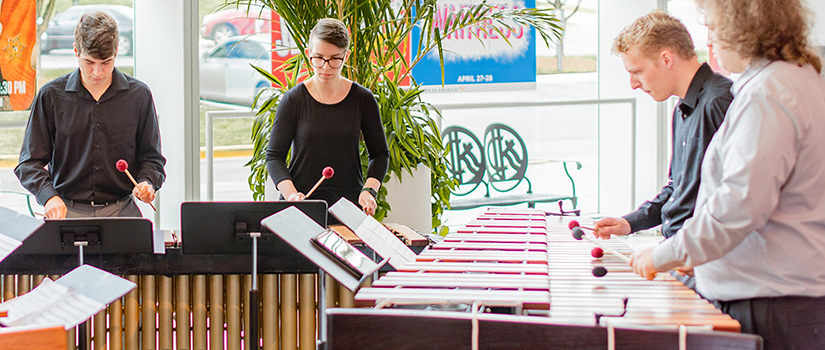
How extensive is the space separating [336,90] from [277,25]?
2531 mm

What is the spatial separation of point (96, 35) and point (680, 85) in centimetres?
211

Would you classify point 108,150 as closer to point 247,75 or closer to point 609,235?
point 609,235

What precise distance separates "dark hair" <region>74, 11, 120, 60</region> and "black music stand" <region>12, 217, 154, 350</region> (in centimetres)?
70

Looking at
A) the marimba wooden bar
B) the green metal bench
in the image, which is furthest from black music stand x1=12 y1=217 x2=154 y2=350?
the green metal bench

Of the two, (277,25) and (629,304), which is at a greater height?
(277,25)

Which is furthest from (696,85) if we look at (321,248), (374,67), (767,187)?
(374,67)

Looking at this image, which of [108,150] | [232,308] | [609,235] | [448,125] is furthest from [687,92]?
[448,125]

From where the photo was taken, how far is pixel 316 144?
10.5ft

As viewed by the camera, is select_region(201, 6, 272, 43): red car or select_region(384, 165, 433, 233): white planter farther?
select_region(201, 6, 272, 43): red car

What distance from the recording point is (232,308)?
9.16 feet

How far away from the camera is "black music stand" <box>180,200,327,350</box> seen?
99.2 inches

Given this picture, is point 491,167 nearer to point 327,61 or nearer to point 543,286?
point 327,61

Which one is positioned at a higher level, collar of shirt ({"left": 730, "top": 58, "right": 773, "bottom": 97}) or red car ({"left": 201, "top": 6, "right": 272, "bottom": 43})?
red car ({"left": 201, "top": 6, "right": 272, "bottom": 43})

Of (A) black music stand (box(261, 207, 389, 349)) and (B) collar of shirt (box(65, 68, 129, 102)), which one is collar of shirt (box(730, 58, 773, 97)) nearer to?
(A) black music stand (box(261, 207, 389, 349))
